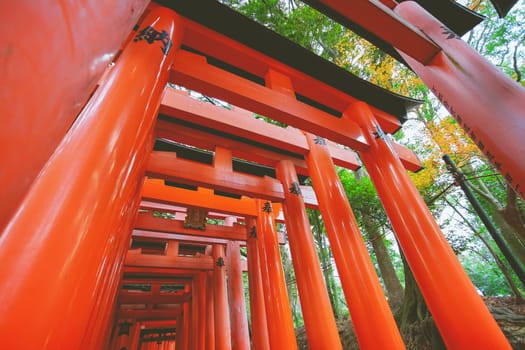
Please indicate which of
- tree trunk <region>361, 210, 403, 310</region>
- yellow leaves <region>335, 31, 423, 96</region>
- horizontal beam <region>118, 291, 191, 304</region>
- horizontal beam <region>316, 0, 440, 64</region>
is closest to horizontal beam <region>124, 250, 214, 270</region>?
horizontal beam <region>118, 291, 191, 304</region>

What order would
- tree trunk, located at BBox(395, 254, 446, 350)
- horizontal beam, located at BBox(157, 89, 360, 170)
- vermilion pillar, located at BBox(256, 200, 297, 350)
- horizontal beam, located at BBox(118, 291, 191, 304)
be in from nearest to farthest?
horizontal beam, located at BBox(157, 89, 360, 170) → vermilion pillar, located at BBox(256, 200, 297, 350) → tree trunk, located at BBox(395, 254, 446, 350) → horizontal beam, located at BBox(118, 291, 191, 304)

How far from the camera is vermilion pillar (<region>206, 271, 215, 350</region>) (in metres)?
5.69

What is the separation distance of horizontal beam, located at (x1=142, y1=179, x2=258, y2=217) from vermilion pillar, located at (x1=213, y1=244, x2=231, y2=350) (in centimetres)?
228

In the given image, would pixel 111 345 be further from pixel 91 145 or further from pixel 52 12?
pixel 52 12

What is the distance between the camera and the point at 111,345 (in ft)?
26.0

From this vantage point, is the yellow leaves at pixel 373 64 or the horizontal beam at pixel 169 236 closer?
the horizontal beam at pixel 169 236

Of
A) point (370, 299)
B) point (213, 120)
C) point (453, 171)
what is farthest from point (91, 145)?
point (453, 171)

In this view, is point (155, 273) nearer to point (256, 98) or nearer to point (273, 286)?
point (273, 286)

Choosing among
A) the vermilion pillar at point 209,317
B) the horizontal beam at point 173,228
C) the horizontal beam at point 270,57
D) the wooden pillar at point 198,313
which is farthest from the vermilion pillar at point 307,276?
the wooden pillar at point 198,313

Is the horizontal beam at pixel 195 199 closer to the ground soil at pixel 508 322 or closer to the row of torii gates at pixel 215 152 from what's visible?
the row of torii gates at pixel 215 152

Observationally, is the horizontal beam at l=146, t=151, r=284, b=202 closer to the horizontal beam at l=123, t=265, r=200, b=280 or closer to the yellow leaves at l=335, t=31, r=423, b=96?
the horizontal beam at l=123, t=265, r=200, b=280

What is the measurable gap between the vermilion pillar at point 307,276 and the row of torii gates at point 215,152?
0.08 ft

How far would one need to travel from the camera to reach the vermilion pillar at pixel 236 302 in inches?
185

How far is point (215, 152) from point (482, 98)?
314cm
